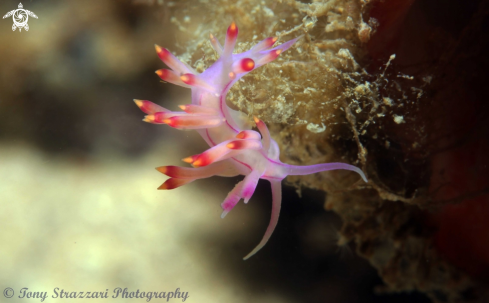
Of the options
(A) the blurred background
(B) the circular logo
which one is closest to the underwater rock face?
(A) the blurred background

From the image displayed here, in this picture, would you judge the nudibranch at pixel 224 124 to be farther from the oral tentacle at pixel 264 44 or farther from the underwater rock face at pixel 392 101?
the underwater rock face at pixel 392 101

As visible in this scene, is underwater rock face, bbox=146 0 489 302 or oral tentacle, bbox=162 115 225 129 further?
underwater rock face, bbox=146 0 489 302

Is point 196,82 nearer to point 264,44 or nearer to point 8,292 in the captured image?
point 264,44

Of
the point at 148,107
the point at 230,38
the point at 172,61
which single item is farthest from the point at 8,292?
the point at 230,38

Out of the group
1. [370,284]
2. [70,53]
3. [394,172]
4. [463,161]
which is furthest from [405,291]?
[70,53]

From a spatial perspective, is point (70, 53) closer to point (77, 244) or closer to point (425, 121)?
point (77, 244)

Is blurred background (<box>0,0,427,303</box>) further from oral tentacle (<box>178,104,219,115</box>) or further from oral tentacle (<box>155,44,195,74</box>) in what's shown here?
oral tentacle (<box>178,104,219,115</box>)

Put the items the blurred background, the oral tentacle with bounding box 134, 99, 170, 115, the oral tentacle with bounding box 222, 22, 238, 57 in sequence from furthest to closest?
1. the blurred background
2. the oral tentacle with bounding box 134, 99, 170, 115
3. the oral tentacle with bounding box 222, 22, 238, 57
